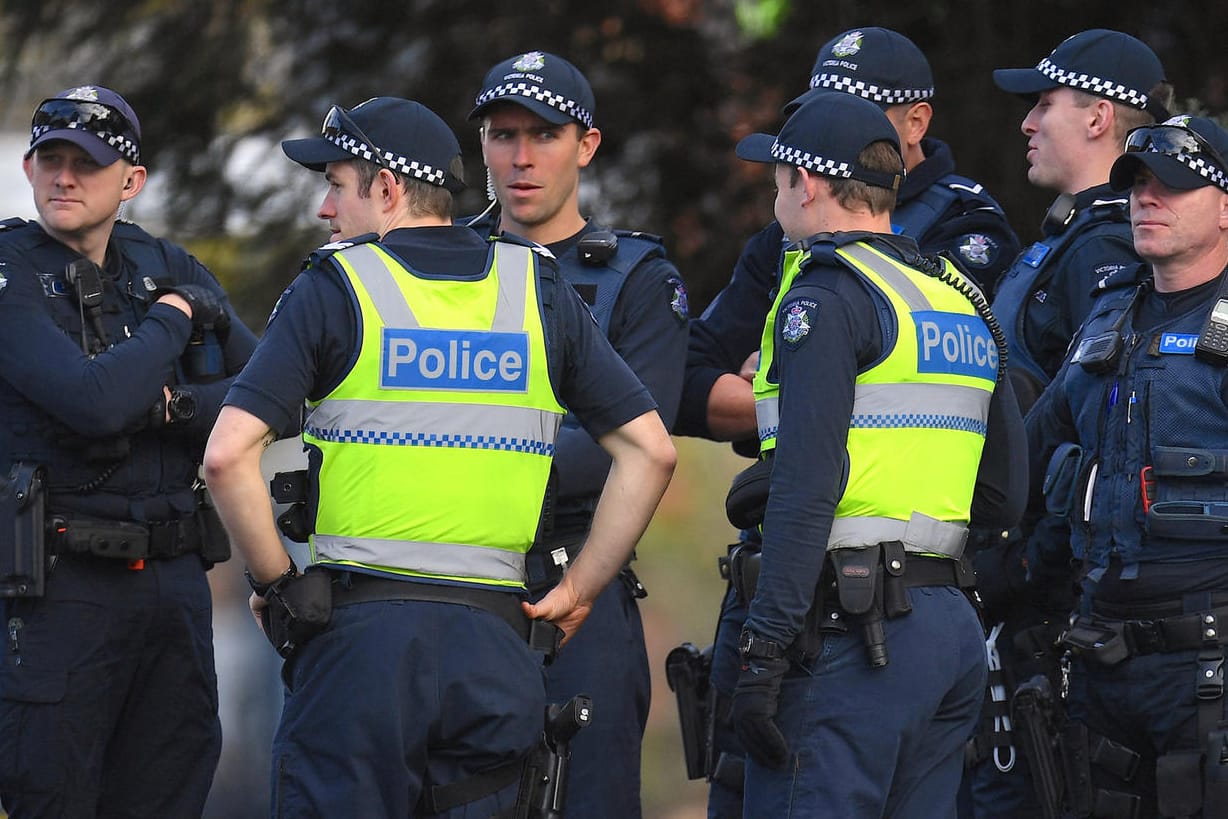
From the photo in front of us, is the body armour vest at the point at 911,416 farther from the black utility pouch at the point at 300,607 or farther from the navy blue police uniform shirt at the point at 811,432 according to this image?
the black utility pouch at the point at 300,607

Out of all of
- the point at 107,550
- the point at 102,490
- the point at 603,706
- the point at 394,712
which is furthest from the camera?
the point at 102,490

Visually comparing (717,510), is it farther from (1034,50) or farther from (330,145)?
(330,145)

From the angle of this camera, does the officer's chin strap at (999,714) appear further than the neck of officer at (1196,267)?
Yes

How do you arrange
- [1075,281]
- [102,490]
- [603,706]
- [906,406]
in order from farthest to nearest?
1. [1075,281]
2. [102,490]
3. [603,706]
4. [906,406]

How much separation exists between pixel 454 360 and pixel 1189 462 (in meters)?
1.87

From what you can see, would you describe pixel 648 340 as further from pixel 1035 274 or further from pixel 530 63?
pixel 1035 274

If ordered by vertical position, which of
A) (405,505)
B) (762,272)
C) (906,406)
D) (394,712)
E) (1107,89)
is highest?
(1107,89)

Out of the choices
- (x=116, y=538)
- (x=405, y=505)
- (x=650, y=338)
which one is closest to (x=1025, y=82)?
(x=650, y=338)

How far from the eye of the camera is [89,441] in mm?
4938

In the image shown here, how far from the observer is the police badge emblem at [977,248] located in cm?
534

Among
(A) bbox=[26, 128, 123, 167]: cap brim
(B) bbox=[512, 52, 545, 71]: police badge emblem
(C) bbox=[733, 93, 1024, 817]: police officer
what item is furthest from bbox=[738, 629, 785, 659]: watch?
(A) bbox=[26, 128, 123, 167]: cap brim

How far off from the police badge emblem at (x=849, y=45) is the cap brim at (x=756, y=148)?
0.76 metres

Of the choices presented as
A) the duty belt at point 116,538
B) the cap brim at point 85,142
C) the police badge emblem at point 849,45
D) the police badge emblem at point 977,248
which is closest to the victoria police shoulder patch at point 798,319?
the police badge emblem at point 977,248

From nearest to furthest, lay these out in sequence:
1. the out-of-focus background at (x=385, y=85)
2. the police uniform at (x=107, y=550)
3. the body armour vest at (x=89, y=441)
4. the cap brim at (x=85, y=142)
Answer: the police uniform at (x=107, y=550) < the body armour vest at (x=89, y=441) < the cap brim at (x=85, y=142) < the out-of-focus background at (x=385, y=85)
